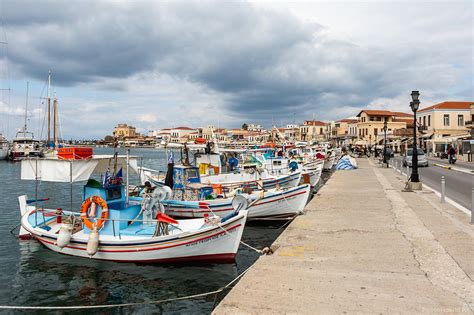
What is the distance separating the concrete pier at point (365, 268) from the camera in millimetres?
5738

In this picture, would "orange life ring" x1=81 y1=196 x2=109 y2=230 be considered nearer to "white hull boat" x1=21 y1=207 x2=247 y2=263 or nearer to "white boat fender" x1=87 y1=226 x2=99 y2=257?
"white hull boat" x1=21 y1=207 x2=247 y2=263

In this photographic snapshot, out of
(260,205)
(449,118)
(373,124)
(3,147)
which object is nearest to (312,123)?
(373,124)

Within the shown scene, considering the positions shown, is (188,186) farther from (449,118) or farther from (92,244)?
(449,118)

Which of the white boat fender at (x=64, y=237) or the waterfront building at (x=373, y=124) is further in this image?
the waterfront building at (x=373, y=124)

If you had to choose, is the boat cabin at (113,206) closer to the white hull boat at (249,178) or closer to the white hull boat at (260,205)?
the white hull boat at (260,205)

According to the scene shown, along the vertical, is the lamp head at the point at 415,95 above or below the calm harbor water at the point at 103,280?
above

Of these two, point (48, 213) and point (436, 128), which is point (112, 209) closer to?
point (48, 213)

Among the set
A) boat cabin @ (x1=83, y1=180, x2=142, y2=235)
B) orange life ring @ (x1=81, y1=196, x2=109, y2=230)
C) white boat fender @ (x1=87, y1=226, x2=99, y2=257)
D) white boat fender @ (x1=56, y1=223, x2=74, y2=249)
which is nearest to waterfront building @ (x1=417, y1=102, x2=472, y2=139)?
boat cabin @ (x1=83, y1=180, x2=142, y2=235)

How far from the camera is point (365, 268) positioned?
24.1ft

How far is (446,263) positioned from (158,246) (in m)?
7.18

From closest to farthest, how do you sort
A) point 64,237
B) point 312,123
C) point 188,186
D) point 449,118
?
point 64,237, point 188,186, point 449,118, point 312,123

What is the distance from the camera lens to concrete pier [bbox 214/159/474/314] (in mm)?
5738

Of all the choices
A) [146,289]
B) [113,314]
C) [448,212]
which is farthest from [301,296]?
[448,212]

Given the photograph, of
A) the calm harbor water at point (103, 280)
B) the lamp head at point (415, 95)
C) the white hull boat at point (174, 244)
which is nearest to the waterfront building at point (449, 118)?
the lamp head at point (415, 95)
